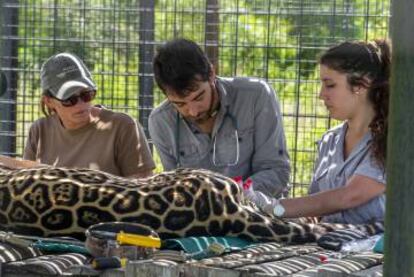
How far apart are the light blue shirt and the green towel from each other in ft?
2.53

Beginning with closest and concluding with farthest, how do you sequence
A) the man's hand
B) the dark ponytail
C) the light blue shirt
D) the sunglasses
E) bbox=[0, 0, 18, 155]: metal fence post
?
1. the man's hand
2. the light blue shirt
3. the dark ponytail
4. the sunglasses
5. bbox=[0, 0, 18, 155]: metal fence post

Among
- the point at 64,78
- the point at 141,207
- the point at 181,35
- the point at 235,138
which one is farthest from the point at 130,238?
the point at 181,35

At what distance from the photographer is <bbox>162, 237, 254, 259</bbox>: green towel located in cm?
315

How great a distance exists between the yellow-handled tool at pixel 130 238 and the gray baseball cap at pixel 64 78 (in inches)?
74.5

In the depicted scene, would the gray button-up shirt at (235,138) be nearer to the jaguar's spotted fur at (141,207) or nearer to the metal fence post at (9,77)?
the jaguar's spotted fur at (141,207)

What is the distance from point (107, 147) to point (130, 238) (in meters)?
1.91

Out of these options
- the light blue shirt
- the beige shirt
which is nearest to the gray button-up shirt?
the beige shirt

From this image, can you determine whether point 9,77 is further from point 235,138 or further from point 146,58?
A: point 235,138

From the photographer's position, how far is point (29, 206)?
11.5 feet

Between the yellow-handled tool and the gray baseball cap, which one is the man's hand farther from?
the gray baseball cap

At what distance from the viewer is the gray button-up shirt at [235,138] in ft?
15.2

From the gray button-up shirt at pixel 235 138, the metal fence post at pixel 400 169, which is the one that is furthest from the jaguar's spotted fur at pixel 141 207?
the metal fence post at pixel 400 169

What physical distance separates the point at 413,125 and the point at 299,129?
4962 mm

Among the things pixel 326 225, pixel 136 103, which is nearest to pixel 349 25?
pixel 136 103
